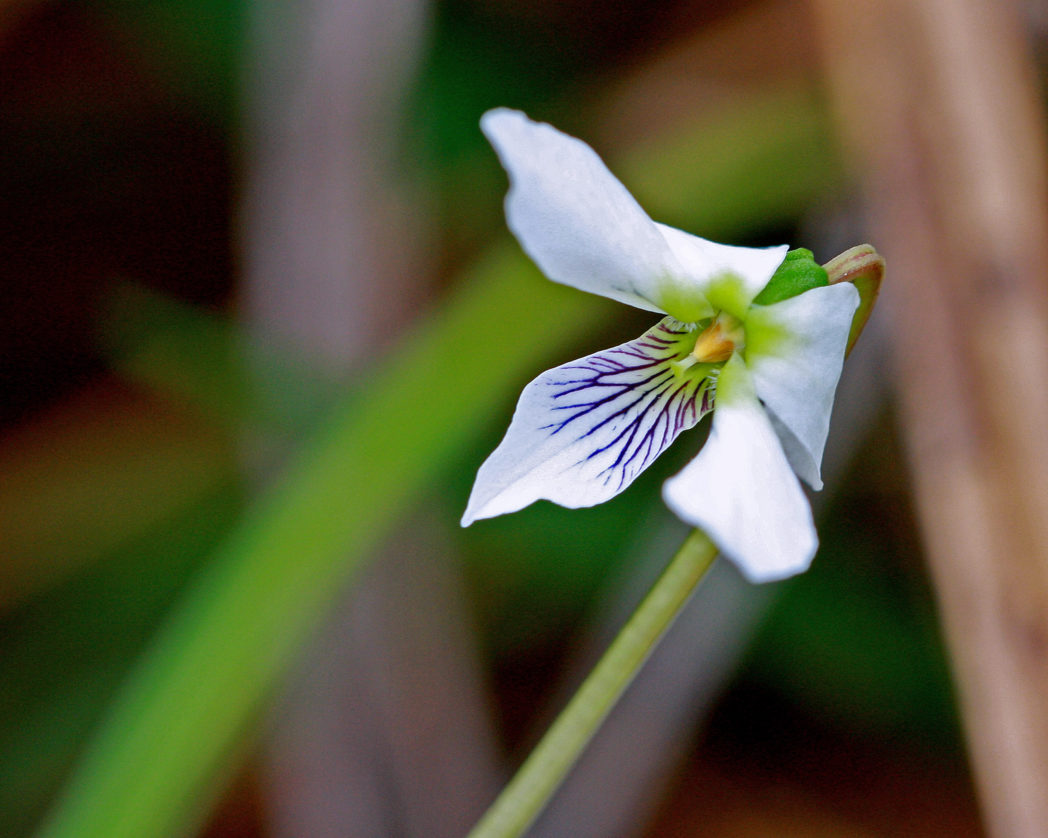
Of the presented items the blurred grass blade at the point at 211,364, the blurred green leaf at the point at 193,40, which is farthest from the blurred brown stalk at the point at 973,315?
the blurred green leaf at the point at 193,40

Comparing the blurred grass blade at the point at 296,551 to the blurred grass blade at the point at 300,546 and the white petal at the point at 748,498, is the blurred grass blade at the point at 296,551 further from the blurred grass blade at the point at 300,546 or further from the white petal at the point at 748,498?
the white petal at the point at 748,498

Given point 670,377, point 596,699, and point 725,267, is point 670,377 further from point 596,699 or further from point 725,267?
point 596,699

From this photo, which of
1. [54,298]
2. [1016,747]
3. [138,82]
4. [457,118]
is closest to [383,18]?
[457,118]

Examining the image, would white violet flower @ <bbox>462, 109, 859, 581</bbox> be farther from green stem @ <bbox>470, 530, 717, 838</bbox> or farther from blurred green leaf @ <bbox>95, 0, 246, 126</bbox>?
blurred green leaf @ <bbox>95, 0, 246, 126</bbox>

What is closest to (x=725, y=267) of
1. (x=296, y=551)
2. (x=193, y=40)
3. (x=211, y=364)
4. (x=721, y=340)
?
(x=721, y=340)

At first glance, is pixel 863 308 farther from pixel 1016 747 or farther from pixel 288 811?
pixel 288 811

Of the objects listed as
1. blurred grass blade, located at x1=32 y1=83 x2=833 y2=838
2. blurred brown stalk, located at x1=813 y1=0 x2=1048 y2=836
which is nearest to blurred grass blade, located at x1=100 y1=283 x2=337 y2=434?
blurred grass blade, located at x1=32 y1=83 x2=833 y2=838

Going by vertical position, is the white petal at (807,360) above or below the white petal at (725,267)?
below
